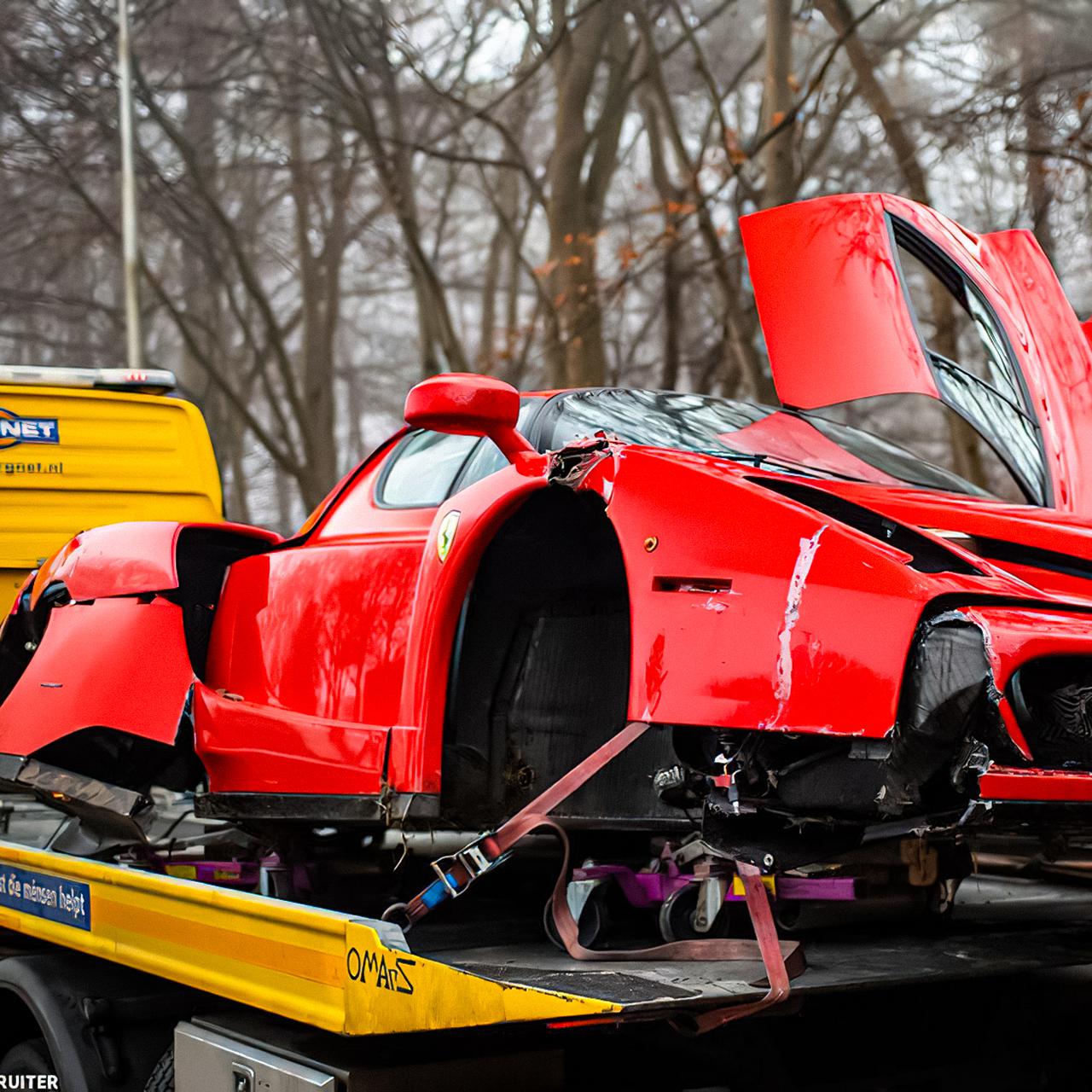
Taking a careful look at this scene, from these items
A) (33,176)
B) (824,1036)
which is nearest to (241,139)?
(33,176)

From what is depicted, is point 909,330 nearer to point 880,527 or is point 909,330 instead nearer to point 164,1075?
point 880,527

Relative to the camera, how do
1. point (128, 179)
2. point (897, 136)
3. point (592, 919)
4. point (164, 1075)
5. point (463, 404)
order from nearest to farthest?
point (463, 404), point (164, 1075), point (592, 919), point (897, 136), point (128, 179)

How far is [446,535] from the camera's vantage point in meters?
3.64

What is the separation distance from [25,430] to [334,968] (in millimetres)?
4304

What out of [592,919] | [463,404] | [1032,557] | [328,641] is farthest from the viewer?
[328,641]

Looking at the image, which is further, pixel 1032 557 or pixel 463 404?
pixel 463 404

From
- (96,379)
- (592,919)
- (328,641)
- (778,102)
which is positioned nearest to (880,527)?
(592,919)

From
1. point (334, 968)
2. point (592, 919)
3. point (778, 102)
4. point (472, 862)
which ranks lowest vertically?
point (592, 919)

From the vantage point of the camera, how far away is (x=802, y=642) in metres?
2.69

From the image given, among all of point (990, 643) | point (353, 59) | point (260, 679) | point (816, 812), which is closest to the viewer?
point (990, 643)

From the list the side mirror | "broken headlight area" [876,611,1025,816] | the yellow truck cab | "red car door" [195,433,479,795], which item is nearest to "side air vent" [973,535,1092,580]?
"broken headlight area" [876,611,1025,816]

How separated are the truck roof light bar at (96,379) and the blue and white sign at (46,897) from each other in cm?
294

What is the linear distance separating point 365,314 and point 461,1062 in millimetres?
30446

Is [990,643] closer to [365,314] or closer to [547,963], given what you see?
[547,963]
